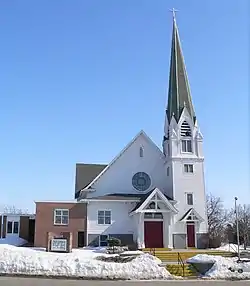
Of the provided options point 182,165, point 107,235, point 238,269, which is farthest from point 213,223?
point 238,269

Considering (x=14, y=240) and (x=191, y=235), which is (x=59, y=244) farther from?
(x=191, y=235)

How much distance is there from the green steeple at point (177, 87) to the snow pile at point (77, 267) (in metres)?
23.6

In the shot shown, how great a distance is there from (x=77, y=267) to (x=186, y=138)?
24364 mm

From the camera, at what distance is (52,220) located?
36875 mm

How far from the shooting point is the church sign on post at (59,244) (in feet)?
92.7

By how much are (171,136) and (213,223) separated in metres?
27.6

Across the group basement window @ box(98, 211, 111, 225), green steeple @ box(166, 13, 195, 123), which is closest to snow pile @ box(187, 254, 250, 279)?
basement window @ box(98, 211, 111, 225)

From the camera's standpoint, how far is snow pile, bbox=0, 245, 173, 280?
20.2 m

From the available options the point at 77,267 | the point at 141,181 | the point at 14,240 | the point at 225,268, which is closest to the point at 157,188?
the point at 141,181

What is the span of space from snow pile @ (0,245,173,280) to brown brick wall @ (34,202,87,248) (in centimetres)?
1468

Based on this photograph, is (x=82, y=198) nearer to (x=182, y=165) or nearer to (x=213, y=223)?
(x=182, y=165)

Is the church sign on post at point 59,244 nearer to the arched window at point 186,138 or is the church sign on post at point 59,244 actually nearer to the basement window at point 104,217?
the basement window at point 104,217

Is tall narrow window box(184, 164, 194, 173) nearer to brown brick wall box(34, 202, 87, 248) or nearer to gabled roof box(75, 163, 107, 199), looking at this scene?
gabled roof box(75, 163, 107, 199)

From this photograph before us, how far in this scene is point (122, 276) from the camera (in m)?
20.2
